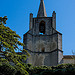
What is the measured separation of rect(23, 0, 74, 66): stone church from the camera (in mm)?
31234

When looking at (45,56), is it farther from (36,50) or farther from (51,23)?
(51,23)

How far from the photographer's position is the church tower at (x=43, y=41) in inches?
1231

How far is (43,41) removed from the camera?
3294 centimetres

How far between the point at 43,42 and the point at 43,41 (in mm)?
170

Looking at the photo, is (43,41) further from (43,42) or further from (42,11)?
(42,11)

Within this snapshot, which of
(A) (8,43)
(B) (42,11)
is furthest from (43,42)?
(A) (8,43)

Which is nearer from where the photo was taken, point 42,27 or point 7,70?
point 7,70

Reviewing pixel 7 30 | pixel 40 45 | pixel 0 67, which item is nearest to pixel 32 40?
pixel 40 45

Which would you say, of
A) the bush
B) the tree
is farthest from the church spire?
the tree

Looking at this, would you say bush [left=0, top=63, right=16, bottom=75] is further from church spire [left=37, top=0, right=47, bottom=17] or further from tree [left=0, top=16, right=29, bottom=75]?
church spire [left=37, top=0, right=47, bottom=17]

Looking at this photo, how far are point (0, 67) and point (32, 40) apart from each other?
11259 millimetres

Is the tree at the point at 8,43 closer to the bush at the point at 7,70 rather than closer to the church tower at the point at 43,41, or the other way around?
the bush at the point at 7,70

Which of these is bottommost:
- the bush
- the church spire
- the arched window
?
the bush

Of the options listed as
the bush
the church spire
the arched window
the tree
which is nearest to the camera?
the tree
